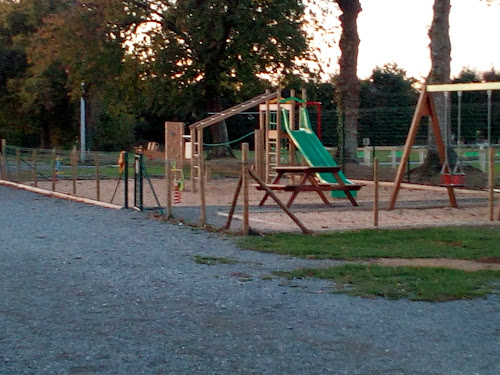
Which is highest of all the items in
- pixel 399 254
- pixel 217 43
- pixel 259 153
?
pixel 217 43

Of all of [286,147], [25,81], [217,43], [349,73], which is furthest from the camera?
[25,81]

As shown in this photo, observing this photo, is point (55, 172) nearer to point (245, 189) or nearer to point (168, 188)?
point (168, 188)

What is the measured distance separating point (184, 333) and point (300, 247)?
538 centimetres

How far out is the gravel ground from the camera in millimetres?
6598

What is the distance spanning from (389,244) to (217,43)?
23464 millimetres

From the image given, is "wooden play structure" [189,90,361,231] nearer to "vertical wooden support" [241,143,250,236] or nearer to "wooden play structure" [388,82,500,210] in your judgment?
"wooden play structure" [388,82,500,210]

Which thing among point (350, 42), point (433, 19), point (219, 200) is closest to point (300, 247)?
point (219, 200)

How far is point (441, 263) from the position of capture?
11359 mm

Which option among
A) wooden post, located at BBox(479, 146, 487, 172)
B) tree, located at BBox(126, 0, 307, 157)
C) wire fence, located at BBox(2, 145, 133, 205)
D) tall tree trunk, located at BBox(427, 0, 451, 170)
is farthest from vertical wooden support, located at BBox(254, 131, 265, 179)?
tree, located at BBox(126, 0, 307, 157)

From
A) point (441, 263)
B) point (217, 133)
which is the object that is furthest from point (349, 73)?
point (441, 263)

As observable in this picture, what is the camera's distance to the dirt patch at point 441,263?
11047mm

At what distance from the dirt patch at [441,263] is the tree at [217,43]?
23.3 m

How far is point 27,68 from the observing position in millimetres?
51375

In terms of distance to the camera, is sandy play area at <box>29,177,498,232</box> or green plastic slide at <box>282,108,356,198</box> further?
green plastic slide at <box>282,108,356,198</box>
